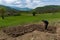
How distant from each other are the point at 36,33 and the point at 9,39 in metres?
2.58

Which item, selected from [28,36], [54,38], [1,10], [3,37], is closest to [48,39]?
[54,38]

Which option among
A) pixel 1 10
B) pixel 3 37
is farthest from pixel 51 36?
pixel 1 10

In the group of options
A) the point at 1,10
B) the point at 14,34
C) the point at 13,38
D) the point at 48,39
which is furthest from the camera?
the point at 1,10

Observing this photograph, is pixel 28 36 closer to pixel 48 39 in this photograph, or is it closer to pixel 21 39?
pixel 21 39

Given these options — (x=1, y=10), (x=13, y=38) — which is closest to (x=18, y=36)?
(x=13, y=38)

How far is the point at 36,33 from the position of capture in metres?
17.1

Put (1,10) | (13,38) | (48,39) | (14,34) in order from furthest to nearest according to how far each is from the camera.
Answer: (1,10)
(14,34)
(13,38)
(48,39)

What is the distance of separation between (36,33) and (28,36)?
87 cm

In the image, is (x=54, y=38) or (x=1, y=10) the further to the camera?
(x=1, y=10)

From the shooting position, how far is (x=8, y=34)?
18.8 meters

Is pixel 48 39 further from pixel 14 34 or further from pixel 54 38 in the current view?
pixel 14 34

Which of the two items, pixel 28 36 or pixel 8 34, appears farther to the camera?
pixel 8 34

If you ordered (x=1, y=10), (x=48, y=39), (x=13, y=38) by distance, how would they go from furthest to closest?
1. (x=1, y=10)
2. (x=13, y=38)
3. (x=48, y=39)

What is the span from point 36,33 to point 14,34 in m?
2.69
